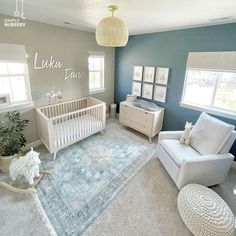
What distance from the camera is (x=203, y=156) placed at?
206cm

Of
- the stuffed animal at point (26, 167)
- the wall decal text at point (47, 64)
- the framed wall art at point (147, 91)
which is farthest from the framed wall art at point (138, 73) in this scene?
the stuffed animal at point (26, 167)

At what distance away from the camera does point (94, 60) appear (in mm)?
3914

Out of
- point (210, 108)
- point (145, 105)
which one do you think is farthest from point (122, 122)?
point (210, 108)

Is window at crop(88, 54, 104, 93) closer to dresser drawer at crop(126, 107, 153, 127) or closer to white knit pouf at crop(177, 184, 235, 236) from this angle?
dresser drawer at crop(126, 107, 153, 127)

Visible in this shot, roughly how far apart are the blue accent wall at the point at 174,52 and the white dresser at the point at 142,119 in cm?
31

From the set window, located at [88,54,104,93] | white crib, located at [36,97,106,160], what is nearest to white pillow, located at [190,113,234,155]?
white crib, located at [36,97,106,160]

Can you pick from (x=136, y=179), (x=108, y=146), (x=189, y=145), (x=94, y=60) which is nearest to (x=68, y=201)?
(x=136, y=179)

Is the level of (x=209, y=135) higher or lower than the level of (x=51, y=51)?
lower

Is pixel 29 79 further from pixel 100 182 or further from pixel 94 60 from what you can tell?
pixel 100 182

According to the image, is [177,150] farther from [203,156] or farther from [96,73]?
[96,73]

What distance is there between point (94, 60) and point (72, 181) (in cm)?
295

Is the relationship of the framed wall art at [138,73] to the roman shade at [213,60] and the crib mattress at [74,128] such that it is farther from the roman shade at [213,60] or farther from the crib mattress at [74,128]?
the crib mattress at [74,128]

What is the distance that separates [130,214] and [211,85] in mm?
2601

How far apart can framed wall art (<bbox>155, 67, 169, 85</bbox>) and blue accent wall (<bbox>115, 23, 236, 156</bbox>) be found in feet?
0.28
